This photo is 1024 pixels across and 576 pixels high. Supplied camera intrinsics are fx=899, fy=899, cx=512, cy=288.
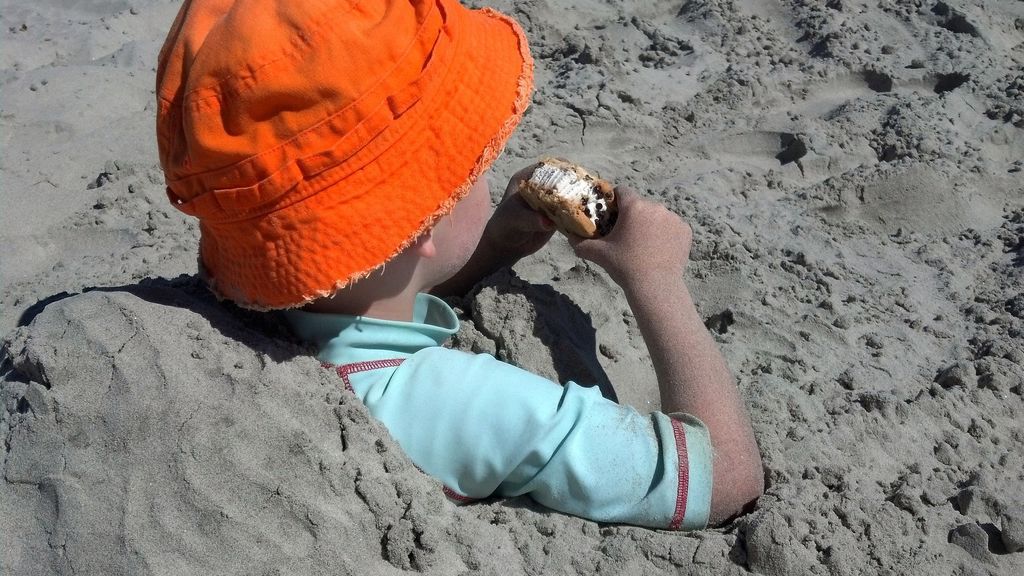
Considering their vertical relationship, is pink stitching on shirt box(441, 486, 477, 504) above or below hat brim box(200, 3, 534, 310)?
below

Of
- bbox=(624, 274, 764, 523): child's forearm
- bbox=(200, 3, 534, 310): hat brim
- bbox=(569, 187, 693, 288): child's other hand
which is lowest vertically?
bbox=(624, 274, 764, 523): child's forearm

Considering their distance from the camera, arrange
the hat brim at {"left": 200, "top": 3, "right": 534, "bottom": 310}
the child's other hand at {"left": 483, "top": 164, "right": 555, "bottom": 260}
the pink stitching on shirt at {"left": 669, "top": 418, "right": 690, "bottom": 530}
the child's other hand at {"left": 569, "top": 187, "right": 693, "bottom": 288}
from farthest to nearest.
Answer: the child's other hand at {"left": 483, "top": 164, "right": 555, "bottom": 260} < the child's other hand at {"left": 569, "top": 187, "right": 693, "bottom": 288} < the pink stitching on shirt at {"left": 669, "top": 418, "right": 690, "bottom": 530} < the hat brim at {"left": 200, "top": 3, "right": 534, "bottom": 310}

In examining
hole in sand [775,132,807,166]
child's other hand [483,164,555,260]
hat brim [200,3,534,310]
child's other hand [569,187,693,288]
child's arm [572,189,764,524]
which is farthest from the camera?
hole in sand [775,132,807,166]

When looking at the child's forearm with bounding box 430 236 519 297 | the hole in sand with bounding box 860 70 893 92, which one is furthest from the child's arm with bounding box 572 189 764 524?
the hole in sand with bounding box 860 70 893 92

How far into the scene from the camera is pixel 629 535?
6.42 ft

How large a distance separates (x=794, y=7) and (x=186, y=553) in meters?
3.74

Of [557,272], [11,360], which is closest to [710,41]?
[557,272]

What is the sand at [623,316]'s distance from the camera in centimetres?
168

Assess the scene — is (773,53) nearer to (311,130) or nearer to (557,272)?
(557,272)

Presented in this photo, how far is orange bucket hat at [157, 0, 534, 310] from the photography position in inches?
60.8

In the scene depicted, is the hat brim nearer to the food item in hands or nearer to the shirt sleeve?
the shirt sleeve

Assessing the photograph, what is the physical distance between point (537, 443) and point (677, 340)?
0.57m

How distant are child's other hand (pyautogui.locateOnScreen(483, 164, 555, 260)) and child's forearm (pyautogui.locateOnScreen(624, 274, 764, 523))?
14.6 inches

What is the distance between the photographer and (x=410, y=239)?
1.76m
